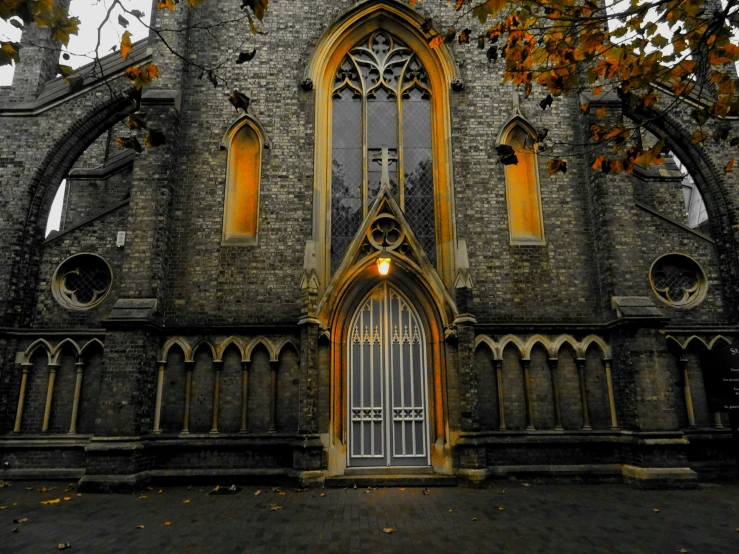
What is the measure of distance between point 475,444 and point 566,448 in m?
2.14

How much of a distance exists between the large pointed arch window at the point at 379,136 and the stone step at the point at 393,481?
4597 millimetres

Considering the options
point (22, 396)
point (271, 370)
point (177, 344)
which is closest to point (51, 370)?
point (22, 396)

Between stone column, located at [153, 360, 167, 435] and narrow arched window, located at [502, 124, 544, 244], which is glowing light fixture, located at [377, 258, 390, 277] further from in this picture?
stone column, located at [153, 360, 167, 435]

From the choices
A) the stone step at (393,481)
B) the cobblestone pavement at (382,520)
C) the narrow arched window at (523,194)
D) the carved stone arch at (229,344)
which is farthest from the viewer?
the narrow arched window at (523,194)

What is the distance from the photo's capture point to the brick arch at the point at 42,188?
36.0 feet

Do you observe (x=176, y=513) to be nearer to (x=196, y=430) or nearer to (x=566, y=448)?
(x=196, y=430)

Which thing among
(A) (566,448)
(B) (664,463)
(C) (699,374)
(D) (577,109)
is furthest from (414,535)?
(D) (577,109)

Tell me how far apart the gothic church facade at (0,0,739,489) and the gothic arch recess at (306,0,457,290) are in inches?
2.2

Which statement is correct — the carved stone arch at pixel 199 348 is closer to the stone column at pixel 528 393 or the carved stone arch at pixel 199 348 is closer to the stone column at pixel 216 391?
the stone column at pixel 216 391

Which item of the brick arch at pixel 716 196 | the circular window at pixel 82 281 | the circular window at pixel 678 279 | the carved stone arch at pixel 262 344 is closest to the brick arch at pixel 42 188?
the circular window at pixel 82 281

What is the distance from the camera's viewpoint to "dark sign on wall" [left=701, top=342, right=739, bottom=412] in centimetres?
974

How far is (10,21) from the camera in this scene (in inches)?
203

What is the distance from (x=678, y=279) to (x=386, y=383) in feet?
24.8

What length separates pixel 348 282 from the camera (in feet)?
34.4
